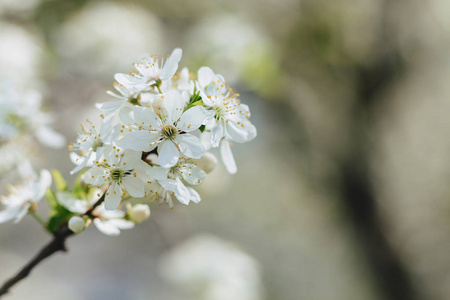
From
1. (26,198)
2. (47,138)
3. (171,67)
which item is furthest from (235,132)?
(47,138)

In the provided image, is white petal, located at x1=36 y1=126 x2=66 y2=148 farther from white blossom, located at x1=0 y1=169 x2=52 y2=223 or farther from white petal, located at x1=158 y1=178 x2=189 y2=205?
white petal, located at x1=158 y1=178 x2=189 y2=205

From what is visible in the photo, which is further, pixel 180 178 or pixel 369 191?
pixel 369 191

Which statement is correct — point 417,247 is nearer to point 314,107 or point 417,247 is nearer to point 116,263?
point 314,107

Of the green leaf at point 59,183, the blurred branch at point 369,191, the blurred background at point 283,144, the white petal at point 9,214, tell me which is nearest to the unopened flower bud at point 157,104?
the green leaf at point 59,183

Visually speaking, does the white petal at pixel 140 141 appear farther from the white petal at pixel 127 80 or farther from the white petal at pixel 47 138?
the white petal at pixel 47 138

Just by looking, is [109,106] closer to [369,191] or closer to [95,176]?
[95,176]

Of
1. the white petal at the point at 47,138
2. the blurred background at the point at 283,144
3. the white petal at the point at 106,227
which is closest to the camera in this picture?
the white petal at the point at 106,227

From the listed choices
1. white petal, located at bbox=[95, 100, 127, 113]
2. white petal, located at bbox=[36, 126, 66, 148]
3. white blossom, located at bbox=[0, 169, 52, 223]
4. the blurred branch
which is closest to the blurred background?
the blurred branch
